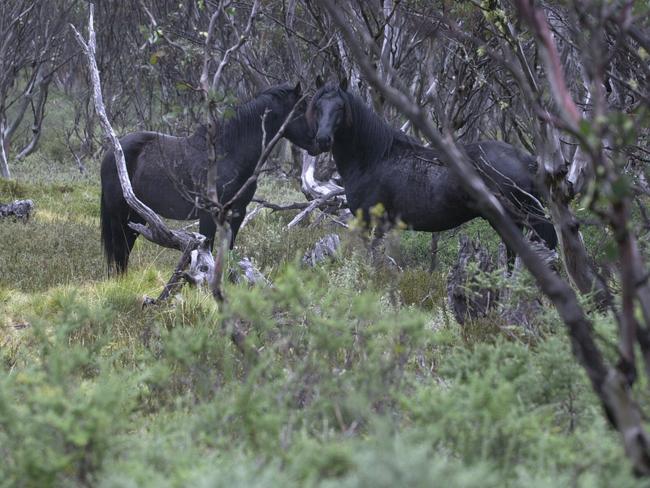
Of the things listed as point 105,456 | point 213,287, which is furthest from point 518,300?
point 105,456

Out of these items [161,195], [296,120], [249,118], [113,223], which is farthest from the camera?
[113,223]

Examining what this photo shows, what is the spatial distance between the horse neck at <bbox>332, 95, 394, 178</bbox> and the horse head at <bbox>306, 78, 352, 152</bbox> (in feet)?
0.39

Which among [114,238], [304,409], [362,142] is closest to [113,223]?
[114,238]

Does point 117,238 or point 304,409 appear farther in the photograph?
point 117,238

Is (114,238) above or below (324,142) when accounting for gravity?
below

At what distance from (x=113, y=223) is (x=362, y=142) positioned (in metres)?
2.59

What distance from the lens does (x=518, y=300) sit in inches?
166

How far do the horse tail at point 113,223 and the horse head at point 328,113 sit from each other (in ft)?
6.76

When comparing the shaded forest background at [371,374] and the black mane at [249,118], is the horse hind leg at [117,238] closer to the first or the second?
the shaded forest background at [371,374]

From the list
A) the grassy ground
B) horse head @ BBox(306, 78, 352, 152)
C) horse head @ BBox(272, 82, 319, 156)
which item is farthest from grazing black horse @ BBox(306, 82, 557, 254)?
the grassy ground

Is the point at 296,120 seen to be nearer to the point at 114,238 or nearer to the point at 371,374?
the point at 114,238

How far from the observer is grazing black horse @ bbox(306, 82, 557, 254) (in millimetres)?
6098

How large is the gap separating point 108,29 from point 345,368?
18.4m

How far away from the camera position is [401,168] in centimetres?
654
